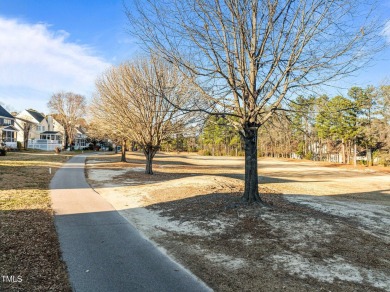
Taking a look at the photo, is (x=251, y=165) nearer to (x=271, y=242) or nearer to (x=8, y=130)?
(x=271, y=242)

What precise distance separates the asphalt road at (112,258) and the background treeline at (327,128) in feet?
14.9

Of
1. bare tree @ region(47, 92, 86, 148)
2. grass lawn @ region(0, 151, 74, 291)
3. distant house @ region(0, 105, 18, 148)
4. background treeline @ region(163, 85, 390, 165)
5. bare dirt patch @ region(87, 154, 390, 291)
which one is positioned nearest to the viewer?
grass lawn @ region(0, 151, 74, 291)

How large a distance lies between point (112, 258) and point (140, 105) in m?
16.2

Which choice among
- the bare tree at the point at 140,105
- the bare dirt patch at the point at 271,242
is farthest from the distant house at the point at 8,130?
the bare dirt patch at the point at 271,242

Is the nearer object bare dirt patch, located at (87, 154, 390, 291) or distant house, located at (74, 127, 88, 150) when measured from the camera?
bare dirt patch, located at (87, 154, 390, 291)

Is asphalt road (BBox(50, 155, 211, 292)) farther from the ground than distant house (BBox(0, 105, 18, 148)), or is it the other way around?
distant house (BBox(0, 105, 18, 148))

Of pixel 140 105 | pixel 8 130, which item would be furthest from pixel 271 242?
pixel 8 130

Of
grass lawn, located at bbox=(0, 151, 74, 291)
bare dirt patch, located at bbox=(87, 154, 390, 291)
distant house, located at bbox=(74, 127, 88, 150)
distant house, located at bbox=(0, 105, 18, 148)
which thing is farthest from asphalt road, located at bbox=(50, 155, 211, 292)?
distant house, located at bbox=(74, 127, 88, 150)

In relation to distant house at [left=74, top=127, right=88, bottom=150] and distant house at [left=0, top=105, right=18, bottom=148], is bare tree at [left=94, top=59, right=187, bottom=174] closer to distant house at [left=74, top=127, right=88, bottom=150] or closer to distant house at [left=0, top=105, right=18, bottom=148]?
distant house at [left=0, top=105, right=18, bottom=148]

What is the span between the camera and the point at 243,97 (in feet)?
28.8

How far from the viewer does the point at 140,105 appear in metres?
20.7

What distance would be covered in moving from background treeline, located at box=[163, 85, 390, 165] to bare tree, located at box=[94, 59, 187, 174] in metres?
2.06

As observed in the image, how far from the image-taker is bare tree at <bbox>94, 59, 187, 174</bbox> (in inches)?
777

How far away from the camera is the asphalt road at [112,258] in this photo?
4.41m
